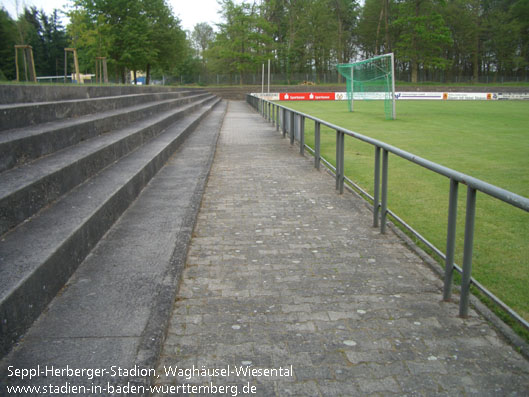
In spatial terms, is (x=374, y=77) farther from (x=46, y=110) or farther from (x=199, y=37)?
(x=199, y=37)

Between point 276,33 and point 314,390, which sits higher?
point 276,33

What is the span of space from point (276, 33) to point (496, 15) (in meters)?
36.3

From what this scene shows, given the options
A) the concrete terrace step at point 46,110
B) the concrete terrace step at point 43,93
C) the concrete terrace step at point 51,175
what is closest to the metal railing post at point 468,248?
the concrete terrace step at point 51,175

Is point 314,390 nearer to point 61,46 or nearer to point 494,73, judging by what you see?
point 61,46

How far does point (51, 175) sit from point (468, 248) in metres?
3.43

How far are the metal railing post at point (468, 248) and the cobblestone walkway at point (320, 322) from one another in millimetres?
114

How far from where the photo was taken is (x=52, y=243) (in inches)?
135

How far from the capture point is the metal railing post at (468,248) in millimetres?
3424

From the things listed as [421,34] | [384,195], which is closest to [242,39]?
[421,34]

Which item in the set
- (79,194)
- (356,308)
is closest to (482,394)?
(356,308)

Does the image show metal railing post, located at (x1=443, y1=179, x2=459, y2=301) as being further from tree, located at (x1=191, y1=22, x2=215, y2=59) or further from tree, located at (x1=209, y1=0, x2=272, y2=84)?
tree, located at (x1=191, y1=22, x2=215, y2=59)

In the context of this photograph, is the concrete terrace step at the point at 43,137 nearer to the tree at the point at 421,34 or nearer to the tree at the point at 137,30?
the tree at the point at 137,30

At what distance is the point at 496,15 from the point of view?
78.5 meters

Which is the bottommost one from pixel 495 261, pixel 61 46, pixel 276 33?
pixel 495 261
